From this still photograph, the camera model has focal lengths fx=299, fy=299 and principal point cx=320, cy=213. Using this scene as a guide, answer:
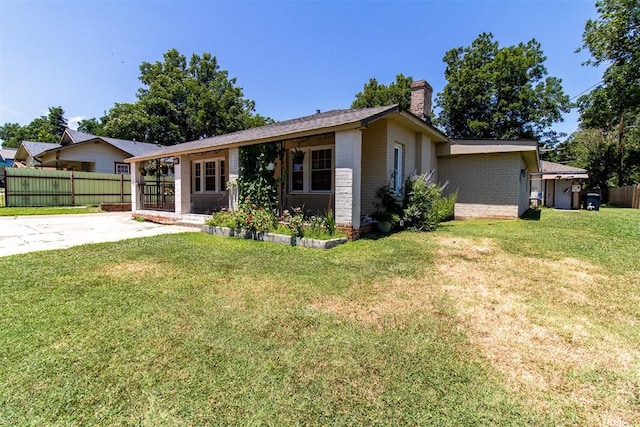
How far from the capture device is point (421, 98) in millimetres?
11148

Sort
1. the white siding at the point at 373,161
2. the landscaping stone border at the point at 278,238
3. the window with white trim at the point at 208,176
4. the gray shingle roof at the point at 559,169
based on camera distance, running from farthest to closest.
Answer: the gray shingle roof at the point at 559,169 → the window with white trim at the point at 208,176 → the white siding at the point at 373,161 → the landscaping stone border at the point at 278,238

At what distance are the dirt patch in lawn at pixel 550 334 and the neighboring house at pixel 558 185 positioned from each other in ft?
64.0

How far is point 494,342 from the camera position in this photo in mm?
2629

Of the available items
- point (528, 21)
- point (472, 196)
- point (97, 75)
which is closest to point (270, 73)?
point (97, 75)

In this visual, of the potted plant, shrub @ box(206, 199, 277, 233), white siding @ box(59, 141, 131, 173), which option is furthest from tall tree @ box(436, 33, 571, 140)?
white siding @ box(59, 141, 131, 173)

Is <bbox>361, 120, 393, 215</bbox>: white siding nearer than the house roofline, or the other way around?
→ the house roofline

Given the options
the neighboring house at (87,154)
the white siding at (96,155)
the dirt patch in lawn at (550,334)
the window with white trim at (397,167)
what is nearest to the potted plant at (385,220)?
the window with white trim at (397,167)

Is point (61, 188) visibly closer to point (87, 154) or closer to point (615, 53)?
point (87, 154)

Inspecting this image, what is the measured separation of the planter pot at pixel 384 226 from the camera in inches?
310

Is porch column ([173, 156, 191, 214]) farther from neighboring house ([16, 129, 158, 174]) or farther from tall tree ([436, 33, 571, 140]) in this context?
tall tree ([436, 33, 571, 140])

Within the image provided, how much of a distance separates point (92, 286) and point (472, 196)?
11.9 m

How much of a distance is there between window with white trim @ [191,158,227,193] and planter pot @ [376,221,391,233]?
282 inches

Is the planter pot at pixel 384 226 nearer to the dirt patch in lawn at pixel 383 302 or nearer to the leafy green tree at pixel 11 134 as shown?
the dirt patch in lawn at pixel 383 302

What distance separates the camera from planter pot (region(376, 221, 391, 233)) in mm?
7875
